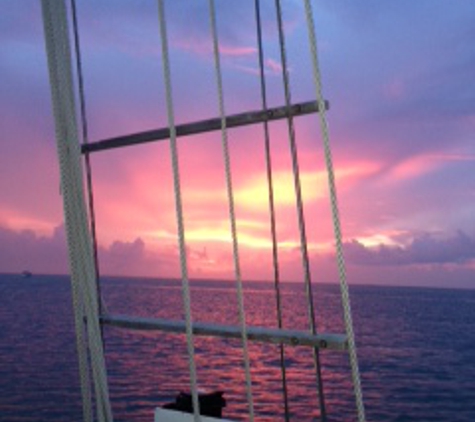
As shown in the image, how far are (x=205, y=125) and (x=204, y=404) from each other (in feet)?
11.5

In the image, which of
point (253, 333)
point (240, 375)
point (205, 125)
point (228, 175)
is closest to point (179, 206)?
point (228, 175)

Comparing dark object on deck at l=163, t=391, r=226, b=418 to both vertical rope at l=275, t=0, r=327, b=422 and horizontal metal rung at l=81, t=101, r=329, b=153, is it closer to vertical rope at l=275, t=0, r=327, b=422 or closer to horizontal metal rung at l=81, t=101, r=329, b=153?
vertical rope at l=275, t=0, r=327, b=422

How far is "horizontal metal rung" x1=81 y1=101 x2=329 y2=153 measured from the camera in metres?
3.76

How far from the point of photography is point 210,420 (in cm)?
503

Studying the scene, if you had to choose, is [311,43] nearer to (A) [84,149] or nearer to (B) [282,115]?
(B) [282,115]

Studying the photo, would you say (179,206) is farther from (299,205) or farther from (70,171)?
(299,205)

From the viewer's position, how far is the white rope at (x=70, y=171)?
346 centimetres

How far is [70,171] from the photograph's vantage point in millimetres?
3541

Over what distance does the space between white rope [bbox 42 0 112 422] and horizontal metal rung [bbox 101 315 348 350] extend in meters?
0.79

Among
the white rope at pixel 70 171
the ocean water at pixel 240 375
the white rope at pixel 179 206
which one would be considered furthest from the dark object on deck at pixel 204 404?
the ocean water at pixel 240 375

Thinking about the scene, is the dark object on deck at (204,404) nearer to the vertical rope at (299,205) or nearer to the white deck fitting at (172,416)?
the white deck fitting at (172,416)

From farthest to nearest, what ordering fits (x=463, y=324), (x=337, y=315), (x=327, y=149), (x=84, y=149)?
1. (x=337, y=315)
2. (x=463, y=324)
3. (x=84, y=149)
4. (x=327, y=149)

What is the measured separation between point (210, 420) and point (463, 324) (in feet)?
335

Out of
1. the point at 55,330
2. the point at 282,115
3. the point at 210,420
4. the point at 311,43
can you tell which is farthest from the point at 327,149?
the point at 55,330
